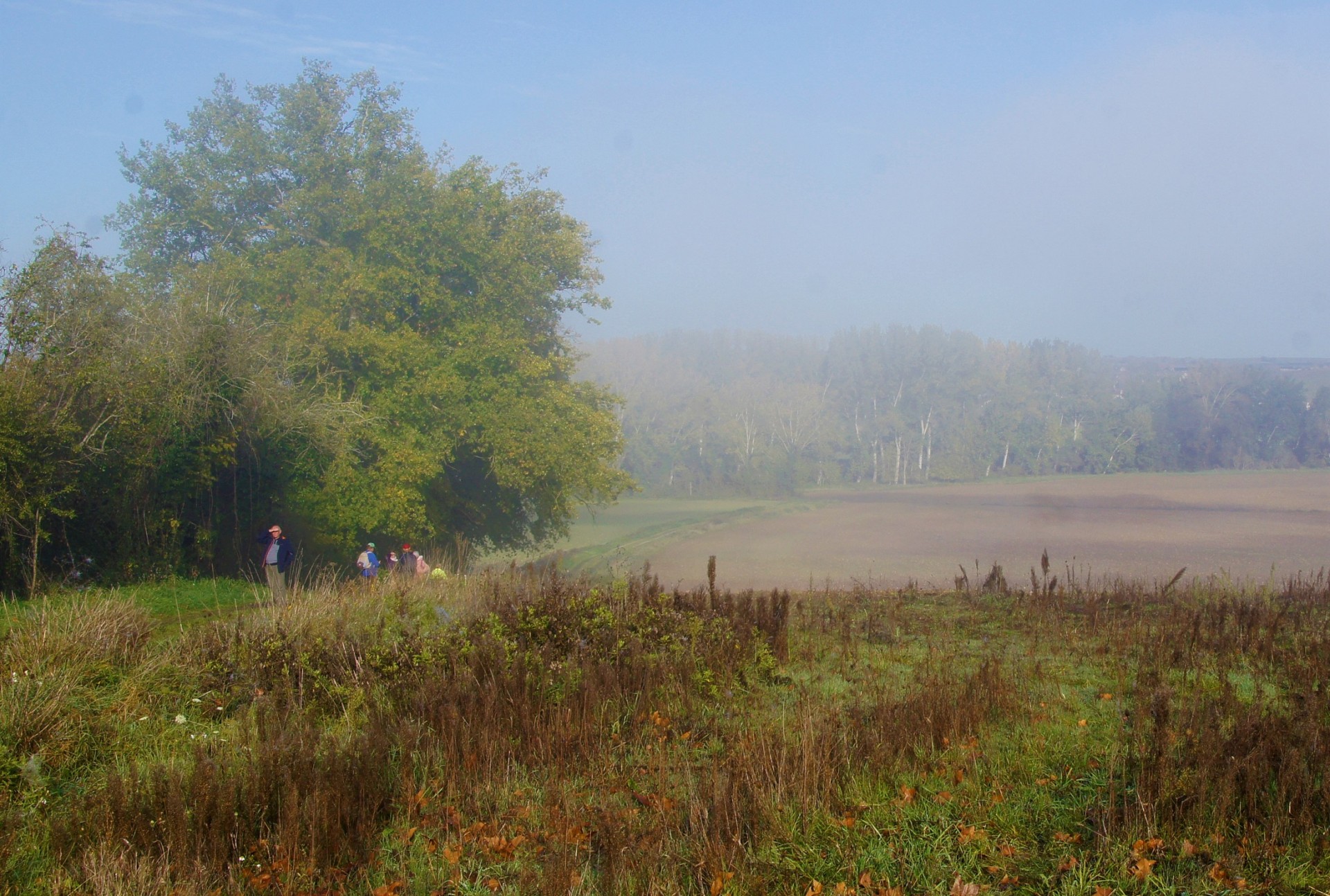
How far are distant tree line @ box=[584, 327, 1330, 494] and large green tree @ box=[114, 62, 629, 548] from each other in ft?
185

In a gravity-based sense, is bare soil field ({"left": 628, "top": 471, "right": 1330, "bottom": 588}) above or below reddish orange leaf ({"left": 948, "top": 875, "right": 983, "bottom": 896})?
below

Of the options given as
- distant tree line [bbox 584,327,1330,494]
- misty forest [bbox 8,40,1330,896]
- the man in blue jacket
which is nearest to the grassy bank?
misty forest [bbox 8,40,1330,896]

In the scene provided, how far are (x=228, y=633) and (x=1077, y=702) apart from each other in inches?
321

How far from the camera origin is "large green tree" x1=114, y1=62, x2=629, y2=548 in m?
24.5

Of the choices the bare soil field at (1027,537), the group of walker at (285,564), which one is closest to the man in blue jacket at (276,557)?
the group of walker at (285,564)

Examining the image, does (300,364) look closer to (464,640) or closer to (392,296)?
(392,296)

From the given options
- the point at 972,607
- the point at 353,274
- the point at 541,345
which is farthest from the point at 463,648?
the point at 541,345

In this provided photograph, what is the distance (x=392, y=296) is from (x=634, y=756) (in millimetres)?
22242

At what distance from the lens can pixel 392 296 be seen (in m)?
27.3

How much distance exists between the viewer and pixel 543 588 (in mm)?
11961

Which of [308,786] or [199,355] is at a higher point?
[199,355]

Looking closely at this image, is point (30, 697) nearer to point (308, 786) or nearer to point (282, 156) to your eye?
point (308, 786)

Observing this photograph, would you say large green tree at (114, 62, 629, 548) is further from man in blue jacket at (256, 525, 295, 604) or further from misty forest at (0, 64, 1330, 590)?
man in blue jacket at (256, 525, 295, 604)

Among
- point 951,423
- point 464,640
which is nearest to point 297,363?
point 464,640
